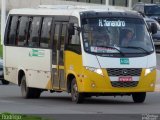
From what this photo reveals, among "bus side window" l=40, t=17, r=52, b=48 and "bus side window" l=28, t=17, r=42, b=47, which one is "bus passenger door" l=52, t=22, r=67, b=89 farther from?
"bus side window" l=28, t=17, r=42, b=47

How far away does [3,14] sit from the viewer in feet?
174

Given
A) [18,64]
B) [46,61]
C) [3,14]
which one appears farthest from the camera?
[3,14]

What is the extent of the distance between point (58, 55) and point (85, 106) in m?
2.55

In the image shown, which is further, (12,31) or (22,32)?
(12,31)

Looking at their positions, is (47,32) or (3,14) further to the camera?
(3,14)

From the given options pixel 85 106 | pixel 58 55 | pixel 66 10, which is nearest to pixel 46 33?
pixel 66 10

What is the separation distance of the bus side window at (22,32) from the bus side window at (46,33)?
4.15 feet

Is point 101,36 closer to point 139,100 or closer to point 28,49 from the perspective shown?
point 139,100

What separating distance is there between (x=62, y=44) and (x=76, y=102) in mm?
1745

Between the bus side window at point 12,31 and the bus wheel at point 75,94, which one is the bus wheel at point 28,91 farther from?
the bus wheel at point 75,94

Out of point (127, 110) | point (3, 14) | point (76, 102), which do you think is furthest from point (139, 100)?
point (3, 14)

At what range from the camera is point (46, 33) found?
86.2 ft

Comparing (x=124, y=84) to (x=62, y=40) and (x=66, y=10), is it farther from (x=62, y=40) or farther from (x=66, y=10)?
(x=66, y=10)

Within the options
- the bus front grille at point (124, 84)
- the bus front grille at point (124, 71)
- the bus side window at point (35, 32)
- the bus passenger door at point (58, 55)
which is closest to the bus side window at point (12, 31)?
the bus side window at point (35, 32)
